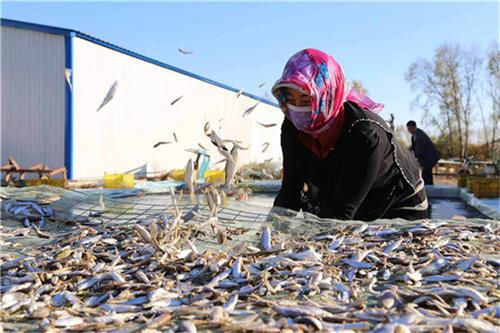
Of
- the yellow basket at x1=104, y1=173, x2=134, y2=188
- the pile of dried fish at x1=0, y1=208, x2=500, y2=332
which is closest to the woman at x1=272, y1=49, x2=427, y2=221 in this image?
the pile of dried fish at x1=0, y1=208, x2=500, y2=332

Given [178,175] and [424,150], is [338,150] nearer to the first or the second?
[424,150]

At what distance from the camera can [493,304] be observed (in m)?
1.50

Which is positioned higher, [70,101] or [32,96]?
[32,96]

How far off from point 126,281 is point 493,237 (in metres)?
1.69

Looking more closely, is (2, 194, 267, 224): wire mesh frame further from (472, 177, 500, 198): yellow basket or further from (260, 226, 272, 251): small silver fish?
(472, 177, 500, 198): yellow basket

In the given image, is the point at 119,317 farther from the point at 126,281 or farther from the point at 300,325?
the point at 300,325

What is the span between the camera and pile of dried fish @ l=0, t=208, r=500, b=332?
138 centimetres

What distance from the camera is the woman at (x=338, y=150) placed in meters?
2.30

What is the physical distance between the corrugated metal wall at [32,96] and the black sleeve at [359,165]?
8.77 meters

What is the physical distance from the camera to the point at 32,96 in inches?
409

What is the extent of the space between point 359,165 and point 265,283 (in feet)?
2.84

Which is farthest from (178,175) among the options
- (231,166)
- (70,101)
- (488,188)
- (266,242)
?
(266,242)

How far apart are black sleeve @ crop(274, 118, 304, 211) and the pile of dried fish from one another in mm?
397

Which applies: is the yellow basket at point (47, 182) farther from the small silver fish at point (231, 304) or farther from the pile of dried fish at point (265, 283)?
the small silver fish at point (231, 304)
